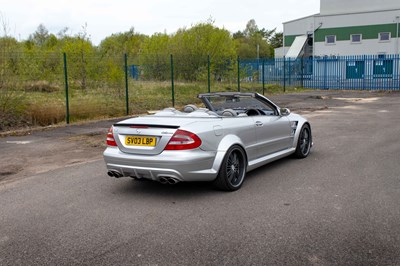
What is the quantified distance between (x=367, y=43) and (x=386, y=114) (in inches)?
1218

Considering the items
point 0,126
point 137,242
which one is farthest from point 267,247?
point 0,126

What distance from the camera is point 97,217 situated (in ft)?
16.6

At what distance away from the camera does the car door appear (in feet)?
22.1

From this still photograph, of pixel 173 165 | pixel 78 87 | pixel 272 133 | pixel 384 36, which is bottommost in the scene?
pixel 173 165

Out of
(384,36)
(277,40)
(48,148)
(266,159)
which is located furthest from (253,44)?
(266,159)

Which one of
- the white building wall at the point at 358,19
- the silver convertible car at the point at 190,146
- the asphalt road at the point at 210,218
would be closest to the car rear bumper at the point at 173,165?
the silver convertible car at the point at 190,146

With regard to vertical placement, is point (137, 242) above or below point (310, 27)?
below

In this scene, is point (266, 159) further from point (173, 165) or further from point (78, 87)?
point (78, 87)

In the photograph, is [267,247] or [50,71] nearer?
[267,247]

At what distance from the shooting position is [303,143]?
26.8 ft

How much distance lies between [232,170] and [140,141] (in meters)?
1.32

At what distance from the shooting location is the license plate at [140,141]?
5664 mm

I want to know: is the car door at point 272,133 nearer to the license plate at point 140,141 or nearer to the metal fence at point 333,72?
the license plate at point 140,141

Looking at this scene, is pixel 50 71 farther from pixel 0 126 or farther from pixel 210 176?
pixel 210 176
